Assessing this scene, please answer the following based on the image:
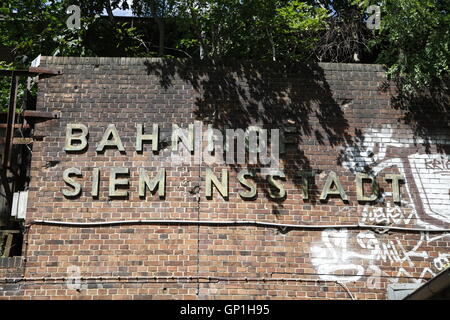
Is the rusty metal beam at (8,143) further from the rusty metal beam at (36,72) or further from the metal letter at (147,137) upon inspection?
the metal letter at (147,137)

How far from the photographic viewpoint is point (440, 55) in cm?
932

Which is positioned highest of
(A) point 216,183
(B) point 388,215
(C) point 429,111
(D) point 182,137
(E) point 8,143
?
(C) point 429,111

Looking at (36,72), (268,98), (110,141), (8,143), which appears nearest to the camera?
(8,143)

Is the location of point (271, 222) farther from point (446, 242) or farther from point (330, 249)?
point (446, 242)

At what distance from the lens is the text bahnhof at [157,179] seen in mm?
8609

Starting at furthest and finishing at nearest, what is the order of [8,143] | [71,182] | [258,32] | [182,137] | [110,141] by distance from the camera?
[258,32]
[182,137]
[110,141]
[71,182]
[8,143]

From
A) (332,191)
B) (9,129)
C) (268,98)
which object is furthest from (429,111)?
(9,129)

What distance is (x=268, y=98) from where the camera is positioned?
9.17 m

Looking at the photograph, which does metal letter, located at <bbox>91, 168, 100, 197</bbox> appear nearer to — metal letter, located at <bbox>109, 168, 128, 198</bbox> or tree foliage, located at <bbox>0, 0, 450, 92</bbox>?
metal letter, located at <bbox>109, 168, 128, 198</bbox>

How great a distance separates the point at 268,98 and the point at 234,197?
1.81 metres

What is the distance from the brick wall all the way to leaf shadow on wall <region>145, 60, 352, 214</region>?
2cm

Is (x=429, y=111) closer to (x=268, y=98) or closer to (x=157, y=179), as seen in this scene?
(x=268, y=98)

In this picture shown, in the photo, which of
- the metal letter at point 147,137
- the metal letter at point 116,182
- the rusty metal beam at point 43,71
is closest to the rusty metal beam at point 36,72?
the rusty metal beam at point 43,71

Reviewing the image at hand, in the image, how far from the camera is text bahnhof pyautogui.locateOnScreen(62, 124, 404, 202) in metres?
8.61
